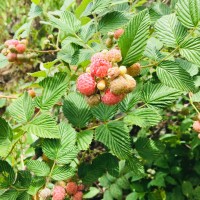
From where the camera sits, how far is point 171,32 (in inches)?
32.7

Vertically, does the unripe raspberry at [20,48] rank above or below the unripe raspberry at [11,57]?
above

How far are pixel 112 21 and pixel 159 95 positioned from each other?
0.27 metres

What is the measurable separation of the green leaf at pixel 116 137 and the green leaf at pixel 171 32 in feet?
0.83

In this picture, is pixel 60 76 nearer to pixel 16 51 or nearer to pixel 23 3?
pixel 16 51

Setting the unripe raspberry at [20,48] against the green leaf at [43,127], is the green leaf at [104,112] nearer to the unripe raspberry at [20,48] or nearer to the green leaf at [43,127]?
the green leaf at [43,127]

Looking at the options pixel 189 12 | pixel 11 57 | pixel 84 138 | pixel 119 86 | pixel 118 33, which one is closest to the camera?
pixel 119 86

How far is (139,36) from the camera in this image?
0.72 metres

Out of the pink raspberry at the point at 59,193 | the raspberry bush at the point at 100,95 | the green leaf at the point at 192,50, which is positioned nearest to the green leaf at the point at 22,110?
the raspberry bush at the point at 100,95

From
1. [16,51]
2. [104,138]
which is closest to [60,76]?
[104,138]

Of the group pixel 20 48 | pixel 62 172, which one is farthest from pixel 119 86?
pixel 20 48

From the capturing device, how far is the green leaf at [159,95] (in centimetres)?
88

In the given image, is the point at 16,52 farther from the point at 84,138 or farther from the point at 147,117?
the point at 147,117

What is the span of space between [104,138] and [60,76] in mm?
214

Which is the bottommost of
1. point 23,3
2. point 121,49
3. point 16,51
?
point 23,3
